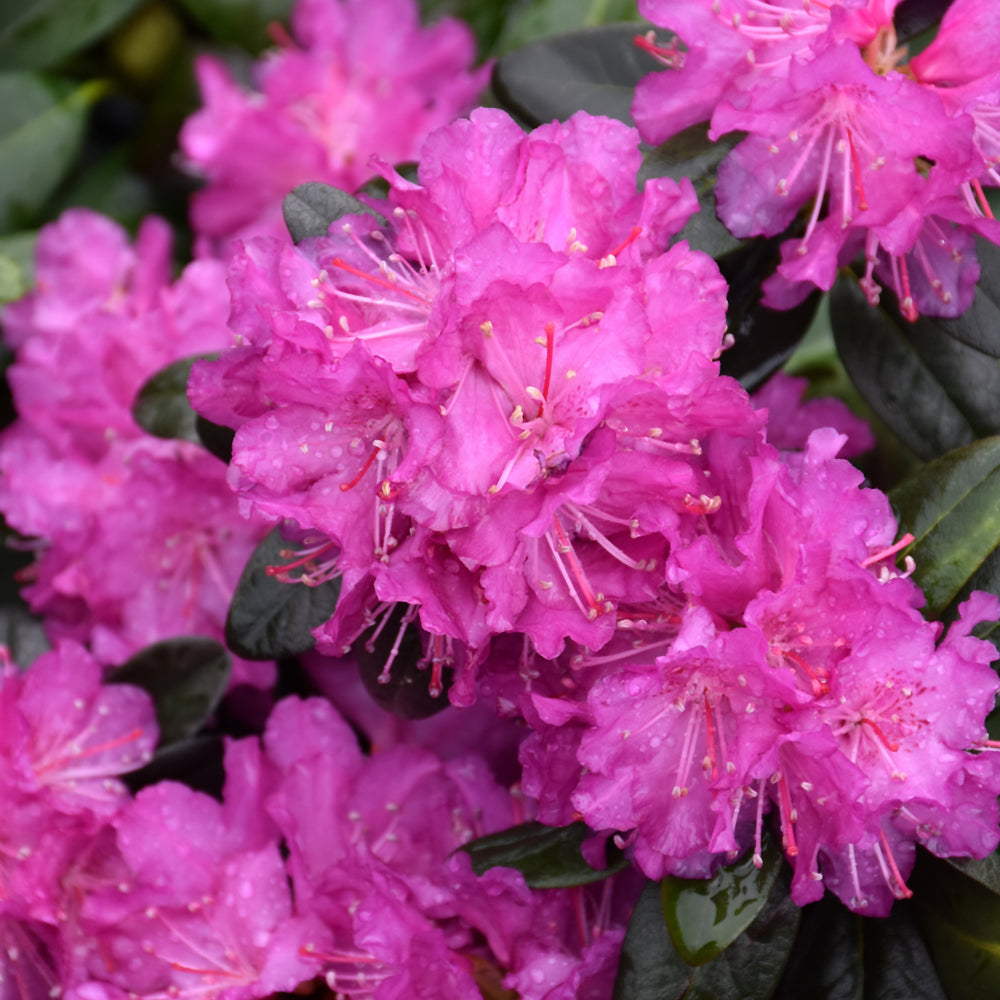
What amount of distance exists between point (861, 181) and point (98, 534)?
839mm

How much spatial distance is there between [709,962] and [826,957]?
16 centimetres

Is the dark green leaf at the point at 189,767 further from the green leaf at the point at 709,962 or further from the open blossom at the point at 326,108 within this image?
the open blossom at the point at 326,108

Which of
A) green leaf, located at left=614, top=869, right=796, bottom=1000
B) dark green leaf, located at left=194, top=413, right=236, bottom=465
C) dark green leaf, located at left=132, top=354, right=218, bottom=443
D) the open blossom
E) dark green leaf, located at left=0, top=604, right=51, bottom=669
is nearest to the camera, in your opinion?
green leaf, located at left=614, top=869, right=796, bottom=1000

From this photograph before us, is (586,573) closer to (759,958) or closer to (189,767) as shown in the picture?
(759,958)

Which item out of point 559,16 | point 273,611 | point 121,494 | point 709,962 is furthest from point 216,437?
point 559,16

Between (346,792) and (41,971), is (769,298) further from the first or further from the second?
(41,971)

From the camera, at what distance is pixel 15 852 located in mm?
1076

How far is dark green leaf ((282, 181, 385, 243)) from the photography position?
36.7 inches

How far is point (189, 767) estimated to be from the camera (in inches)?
47.7

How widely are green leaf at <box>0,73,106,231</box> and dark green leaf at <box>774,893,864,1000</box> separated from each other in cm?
140

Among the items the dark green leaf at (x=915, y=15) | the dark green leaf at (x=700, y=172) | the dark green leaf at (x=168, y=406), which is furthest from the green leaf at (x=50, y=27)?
the dark green leaf at (x=915, y=15)

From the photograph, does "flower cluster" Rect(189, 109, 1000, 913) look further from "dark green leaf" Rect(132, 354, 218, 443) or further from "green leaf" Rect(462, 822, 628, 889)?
"dark green leaf" Rect(132, 354, 218, 443)

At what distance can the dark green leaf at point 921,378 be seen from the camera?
1042 mm

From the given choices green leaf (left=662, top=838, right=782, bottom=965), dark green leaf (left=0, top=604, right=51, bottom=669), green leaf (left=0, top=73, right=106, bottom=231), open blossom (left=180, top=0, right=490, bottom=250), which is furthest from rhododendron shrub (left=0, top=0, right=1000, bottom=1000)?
green leaf (left=0, top=73, right=106, bottom=231)
